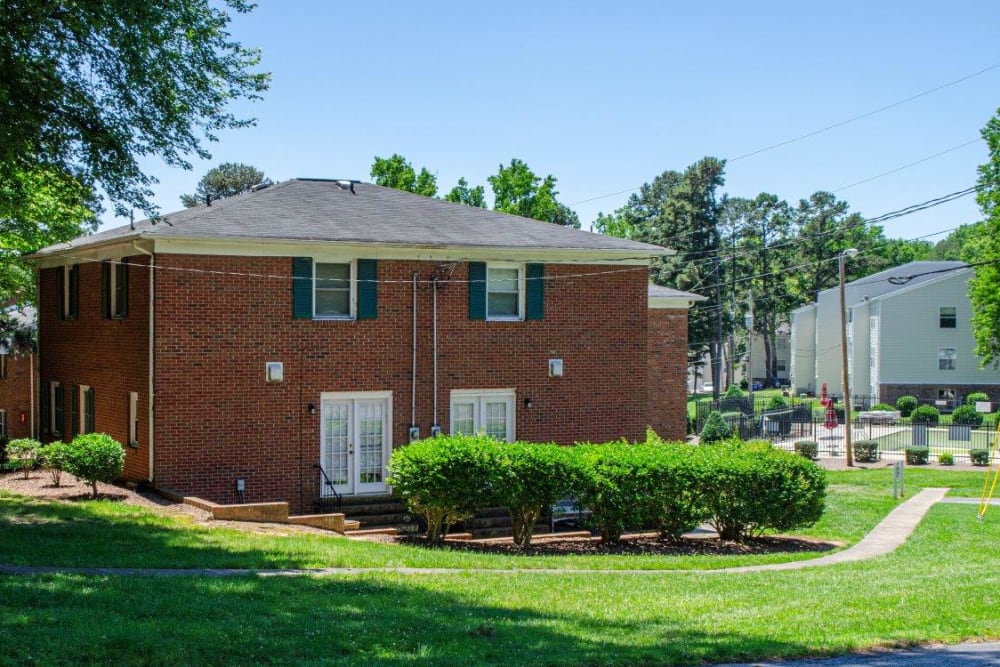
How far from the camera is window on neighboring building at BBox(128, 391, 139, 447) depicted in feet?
72.3

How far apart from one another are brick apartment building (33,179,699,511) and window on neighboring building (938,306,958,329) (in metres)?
43.2

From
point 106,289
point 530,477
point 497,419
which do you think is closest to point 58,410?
point 106,289

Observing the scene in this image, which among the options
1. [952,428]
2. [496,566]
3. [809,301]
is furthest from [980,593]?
[809,301]

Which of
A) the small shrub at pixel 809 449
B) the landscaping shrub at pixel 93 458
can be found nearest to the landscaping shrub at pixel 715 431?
the small shrub at pixel 809 449

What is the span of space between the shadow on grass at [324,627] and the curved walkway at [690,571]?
0.95 m

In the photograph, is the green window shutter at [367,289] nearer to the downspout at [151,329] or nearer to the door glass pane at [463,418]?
the door glass pane at [463,418]

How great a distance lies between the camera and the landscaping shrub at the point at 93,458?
64.0ft

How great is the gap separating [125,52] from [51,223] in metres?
10.5

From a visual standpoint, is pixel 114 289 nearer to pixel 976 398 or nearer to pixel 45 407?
pixel 45 407

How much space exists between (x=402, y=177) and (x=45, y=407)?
26.5m

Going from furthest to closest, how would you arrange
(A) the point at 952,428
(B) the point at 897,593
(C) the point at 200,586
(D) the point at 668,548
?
(A) the point at 952,428
(D) the point at 668,548
(B) the point at 897,593
(C) the point at 200,586

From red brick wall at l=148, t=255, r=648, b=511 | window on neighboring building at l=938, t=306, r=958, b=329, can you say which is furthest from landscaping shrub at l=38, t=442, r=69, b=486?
window on neighboring building at l=938, t=306, r=958, b=329

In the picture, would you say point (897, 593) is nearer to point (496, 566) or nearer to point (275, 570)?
point (496, 566)

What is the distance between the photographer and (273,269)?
2195 cm
